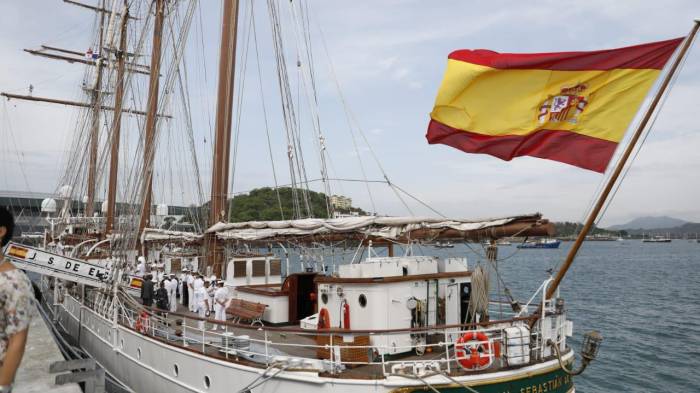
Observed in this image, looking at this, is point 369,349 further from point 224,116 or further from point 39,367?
point 224,116

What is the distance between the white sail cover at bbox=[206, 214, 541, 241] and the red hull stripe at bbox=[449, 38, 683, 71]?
2.78 m

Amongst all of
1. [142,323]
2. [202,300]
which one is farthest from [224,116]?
[142,323]

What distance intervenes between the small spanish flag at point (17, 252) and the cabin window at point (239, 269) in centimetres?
647

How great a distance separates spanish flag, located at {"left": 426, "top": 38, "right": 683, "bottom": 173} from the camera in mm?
8047

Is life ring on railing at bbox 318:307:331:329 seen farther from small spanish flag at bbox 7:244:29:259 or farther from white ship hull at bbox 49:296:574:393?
small spanish flag at bbox 7:244:29:259

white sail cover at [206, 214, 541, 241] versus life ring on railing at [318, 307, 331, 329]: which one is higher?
white sail cover at [206, 214, 541, 241]

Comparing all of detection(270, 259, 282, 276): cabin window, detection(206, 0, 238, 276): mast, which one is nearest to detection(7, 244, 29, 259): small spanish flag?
detection(206, 0, 238, 276): mast

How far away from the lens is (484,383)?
348 inches

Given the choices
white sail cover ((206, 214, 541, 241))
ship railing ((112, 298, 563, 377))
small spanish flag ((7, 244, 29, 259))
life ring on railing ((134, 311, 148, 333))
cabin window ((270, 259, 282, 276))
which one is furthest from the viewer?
cabin window ((270, 259, 282, 276))

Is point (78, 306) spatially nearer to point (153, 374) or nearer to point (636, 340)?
point (153, 374)

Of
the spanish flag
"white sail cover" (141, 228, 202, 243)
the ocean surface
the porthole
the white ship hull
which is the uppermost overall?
the spanish flag

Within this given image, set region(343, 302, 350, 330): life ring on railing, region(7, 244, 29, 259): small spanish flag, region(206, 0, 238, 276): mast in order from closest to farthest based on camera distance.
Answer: region(343, 302, 350, 330): life ring on railing < region(7, 244, 29, 259): small spanish flag < region(206, 0, 238, 276): mast

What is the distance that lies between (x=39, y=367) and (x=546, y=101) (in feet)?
41.6

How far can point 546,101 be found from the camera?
880 cm
